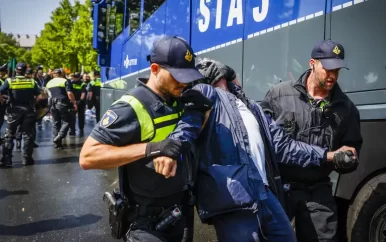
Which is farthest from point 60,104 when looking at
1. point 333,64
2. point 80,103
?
point 333,64

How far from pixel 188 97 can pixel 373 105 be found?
1483 mm

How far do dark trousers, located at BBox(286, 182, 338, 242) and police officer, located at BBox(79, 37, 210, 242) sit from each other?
2.70 feet

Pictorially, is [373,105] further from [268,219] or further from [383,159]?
[268,219]

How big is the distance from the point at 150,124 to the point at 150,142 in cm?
11

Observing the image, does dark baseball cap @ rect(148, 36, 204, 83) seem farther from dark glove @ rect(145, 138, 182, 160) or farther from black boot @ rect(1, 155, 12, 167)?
black boot @ rect(1, 155, 12, 167)

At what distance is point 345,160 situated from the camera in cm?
240

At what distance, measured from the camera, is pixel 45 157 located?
866 cm

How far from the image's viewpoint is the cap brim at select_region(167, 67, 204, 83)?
6.25ft

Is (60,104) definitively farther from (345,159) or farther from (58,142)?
(345,159)

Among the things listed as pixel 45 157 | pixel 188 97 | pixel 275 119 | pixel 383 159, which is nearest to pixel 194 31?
pixel 275 119

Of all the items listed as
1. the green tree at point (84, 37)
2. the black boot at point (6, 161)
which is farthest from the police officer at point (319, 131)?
the green tree at point (84, 37)

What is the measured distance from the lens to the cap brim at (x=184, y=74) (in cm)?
190

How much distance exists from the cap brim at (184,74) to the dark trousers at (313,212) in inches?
44.8

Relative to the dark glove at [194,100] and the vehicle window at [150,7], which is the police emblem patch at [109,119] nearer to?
the dark glove at [194,100]
